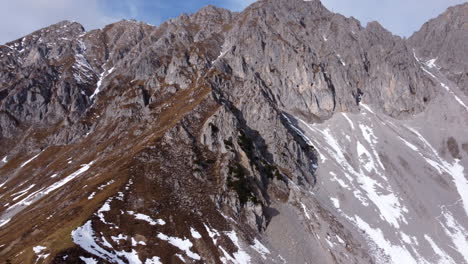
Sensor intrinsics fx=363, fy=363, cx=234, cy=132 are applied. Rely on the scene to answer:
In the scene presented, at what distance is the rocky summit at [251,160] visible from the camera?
68.2 metres

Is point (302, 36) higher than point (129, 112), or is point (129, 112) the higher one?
point (302, 36)

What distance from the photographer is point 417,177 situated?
121 metres

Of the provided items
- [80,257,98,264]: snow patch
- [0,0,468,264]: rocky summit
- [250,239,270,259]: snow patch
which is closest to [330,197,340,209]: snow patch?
[0,0,468,264]: rocky summit

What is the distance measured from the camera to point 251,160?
9450 cm

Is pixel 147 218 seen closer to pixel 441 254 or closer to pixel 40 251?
pixel 40 251

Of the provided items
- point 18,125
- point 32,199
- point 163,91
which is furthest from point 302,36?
point 18,125

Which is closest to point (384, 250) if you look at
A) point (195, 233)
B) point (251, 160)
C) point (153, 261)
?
point (251, 160)

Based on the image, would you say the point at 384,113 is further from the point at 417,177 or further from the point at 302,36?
the point at 302,36

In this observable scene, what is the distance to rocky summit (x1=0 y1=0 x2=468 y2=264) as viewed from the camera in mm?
68250

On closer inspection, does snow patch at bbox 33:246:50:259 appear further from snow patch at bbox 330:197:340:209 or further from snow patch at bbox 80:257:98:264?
snow patch at bbox 330:197:340:209

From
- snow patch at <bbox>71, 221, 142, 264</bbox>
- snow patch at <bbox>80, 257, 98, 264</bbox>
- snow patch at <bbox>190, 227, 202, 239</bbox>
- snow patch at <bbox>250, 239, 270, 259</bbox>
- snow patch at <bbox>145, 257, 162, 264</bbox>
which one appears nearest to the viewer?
snow patch at <bbox>80, 257, 98, 264</bbox>

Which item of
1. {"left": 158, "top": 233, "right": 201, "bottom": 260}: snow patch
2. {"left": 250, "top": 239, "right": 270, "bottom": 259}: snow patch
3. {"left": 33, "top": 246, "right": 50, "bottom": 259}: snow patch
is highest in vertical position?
{"left": 33, "top": 246, "right": 50, "bottom": 259}: snow patch

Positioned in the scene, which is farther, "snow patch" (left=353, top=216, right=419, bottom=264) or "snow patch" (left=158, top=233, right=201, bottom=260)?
"snow patch" (left=353, top=216, right=419, bottom=264)

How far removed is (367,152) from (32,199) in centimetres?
10794
